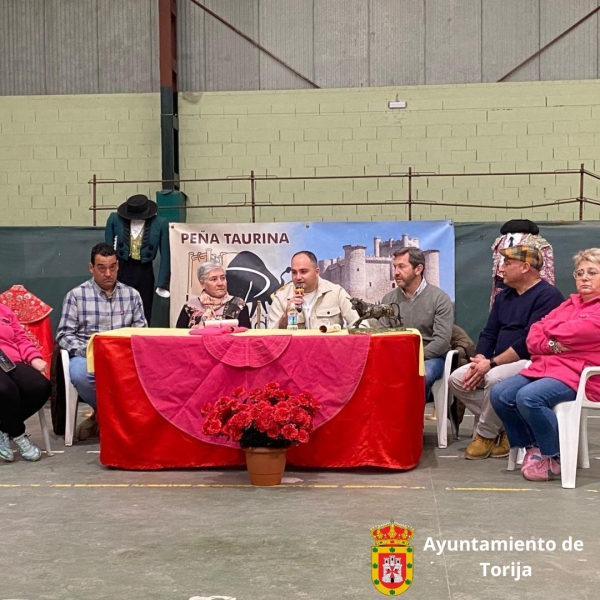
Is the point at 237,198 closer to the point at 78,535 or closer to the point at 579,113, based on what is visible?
the point at 579,113

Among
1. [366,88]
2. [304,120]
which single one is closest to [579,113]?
[366,88]

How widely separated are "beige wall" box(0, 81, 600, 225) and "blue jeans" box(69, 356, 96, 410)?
432 cm

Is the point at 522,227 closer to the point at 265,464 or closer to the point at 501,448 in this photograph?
the point at 501,448

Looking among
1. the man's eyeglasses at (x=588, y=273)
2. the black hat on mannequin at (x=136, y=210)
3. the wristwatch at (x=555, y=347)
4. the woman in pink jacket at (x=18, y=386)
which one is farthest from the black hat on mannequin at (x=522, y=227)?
the woman in pink jacket at (x=18, y=386)

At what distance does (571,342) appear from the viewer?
3.98 m

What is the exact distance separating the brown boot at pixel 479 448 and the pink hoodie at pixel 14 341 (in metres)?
2.19

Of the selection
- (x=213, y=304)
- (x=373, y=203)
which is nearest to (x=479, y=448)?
(x=213, y=304)

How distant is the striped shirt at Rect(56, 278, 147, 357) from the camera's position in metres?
5.08

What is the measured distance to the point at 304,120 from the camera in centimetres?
898

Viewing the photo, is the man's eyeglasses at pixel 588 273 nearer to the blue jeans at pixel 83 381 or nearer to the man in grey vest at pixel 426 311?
the man in grey vest at pixel 426 311

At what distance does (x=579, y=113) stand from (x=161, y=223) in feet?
14.1

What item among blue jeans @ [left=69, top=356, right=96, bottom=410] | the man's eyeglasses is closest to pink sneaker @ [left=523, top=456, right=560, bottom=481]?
the man's eyeglasses

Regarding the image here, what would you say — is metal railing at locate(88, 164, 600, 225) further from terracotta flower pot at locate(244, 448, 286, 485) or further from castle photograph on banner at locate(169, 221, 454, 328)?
terracotta flower pot at locate(244, 448, 286, 485)

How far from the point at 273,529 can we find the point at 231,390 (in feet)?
3.50
